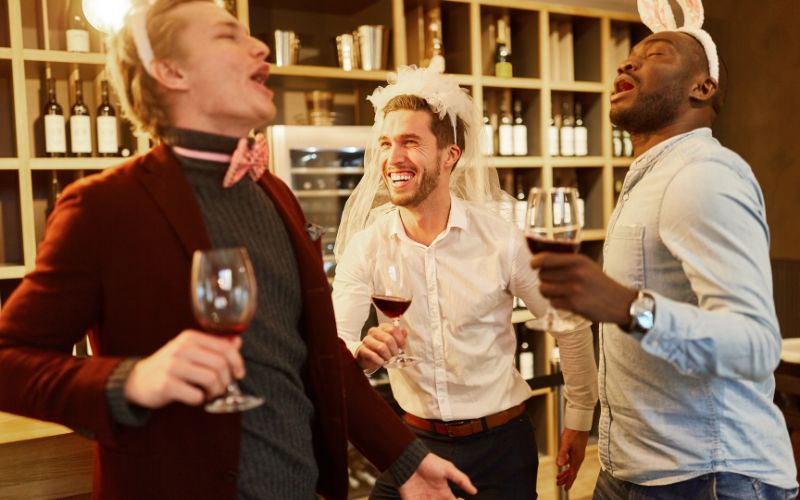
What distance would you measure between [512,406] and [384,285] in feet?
1.87

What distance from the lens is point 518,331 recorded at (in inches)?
171

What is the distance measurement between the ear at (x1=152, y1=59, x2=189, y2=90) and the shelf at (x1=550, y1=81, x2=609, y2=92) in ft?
11.1

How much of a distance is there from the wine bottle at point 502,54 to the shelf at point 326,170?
113cm

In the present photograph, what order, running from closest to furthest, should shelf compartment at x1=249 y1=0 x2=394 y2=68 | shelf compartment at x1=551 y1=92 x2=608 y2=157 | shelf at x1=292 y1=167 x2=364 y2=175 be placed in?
1. shelf at x1=292 y1=167 x2=364 y2=175
2. shelf compartment at x1=249 y1=0 x2=394 y2=68
3. shelf compartment at x1=551 y1=92 x2=608 y2=157

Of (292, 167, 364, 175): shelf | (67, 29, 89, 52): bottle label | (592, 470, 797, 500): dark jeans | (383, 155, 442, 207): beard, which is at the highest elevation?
(67, 29, 89, 52): bottle label

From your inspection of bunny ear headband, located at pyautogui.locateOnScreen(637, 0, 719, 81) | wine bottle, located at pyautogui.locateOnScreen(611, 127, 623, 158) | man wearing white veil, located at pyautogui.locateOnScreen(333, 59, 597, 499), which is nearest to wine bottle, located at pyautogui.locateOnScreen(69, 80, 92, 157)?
man wearing white veil, located at pyautogui.locateOnScreen(333, 59, 597, 499)

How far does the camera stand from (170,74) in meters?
1.22

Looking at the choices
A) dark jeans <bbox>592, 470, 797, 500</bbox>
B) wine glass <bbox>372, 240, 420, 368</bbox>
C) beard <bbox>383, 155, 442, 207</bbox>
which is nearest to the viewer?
dark jeans <bbox>592, 470, 797, 500</bbox>

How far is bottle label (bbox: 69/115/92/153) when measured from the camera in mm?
3143

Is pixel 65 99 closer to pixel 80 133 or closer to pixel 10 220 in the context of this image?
pixel 80 133

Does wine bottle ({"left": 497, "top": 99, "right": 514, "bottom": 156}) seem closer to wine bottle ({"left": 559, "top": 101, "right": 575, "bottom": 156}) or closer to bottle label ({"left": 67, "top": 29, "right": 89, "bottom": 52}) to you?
wine bottle ({"left": 559, "top": 101, "right": 575, "bottom": 156})

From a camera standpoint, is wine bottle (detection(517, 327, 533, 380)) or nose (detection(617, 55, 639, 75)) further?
wine bottle (detection(517, 327, 533, 380))

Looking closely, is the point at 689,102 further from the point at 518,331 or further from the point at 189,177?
the point at 518,331

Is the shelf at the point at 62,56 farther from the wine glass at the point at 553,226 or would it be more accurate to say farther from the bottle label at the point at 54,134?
the wine glass at the point at 553,226
